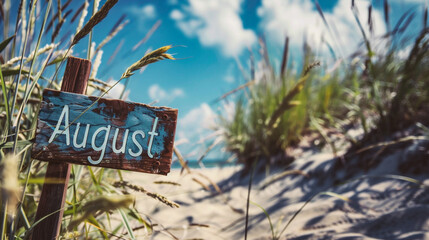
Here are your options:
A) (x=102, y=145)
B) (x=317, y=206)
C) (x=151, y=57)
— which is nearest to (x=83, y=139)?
(x=102, y=145)

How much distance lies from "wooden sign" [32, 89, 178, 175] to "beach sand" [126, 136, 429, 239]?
193 mm

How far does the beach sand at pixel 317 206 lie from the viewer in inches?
45.4

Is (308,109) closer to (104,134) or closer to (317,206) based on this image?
(317,206)

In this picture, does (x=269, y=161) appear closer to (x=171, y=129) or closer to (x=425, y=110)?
(x=425, y=110)

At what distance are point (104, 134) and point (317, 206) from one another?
3.77 feet

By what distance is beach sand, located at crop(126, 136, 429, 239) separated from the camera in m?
1.15

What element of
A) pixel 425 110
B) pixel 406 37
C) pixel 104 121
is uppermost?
pixel 406 37

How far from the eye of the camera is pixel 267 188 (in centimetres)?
218

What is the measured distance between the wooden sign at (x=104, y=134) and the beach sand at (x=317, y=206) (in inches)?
7.6

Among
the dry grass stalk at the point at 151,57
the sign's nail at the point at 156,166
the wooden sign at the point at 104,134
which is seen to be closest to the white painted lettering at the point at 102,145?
the wooden sign at the point at 104,134

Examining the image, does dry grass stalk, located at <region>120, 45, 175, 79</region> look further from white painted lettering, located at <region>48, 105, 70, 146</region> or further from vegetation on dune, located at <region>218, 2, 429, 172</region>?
vegetation on dune, located at <region>218, 2, 429, 172</region>

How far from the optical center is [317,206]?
1460mm

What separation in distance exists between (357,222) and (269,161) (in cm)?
123

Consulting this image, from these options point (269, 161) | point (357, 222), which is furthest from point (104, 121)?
point (269, 161)
